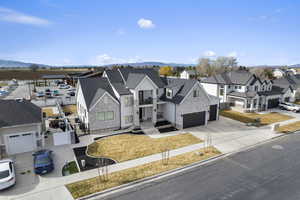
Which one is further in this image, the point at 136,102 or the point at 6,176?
the point at 136,102

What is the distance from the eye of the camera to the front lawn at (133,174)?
1094cm

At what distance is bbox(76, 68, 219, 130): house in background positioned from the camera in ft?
69.6

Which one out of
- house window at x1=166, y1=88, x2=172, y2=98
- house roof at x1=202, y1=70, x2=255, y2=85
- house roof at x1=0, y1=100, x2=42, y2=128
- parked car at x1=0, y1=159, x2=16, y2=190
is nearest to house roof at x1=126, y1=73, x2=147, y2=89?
house window at x1=166, y1=88, x2=172, y2=98

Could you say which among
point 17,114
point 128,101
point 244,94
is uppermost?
point 244,94

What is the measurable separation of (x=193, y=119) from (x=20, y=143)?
66.3 feet

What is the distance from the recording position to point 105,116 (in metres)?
21.5

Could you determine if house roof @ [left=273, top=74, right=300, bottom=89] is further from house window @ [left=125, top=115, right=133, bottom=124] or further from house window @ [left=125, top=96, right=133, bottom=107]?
house window @ [left=125, top=115, right=133, bottom=124]

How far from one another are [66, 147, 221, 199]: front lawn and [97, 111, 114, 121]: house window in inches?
379

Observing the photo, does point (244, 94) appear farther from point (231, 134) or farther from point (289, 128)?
point (231, 134)

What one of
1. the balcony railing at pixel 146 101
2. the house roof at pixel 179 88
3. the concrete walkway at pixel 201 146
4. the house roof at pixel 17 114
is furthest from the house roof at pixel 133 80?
the house roof at pixel 17 114

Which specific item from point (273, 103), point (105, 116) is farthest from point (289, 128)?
point (105, 116)

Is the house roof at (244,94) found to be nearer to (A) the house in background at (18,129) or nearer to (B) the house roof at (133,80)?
(B) the house roof at (133,80)

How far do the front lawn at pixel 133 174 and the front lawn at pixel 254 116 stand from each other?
46.8 feet

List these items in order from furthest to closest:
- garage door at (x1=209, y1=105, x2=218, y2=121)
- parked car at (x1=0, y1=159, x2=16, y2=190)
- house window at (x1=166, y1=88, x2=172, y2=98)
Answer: garage door at (x1=209, y1=105, x2=218, y2=121) < house window at (x1=166, y1=88, x2=172, y2=98) < parked car at (x1=0, y1=159, x2=16, y2=190)
